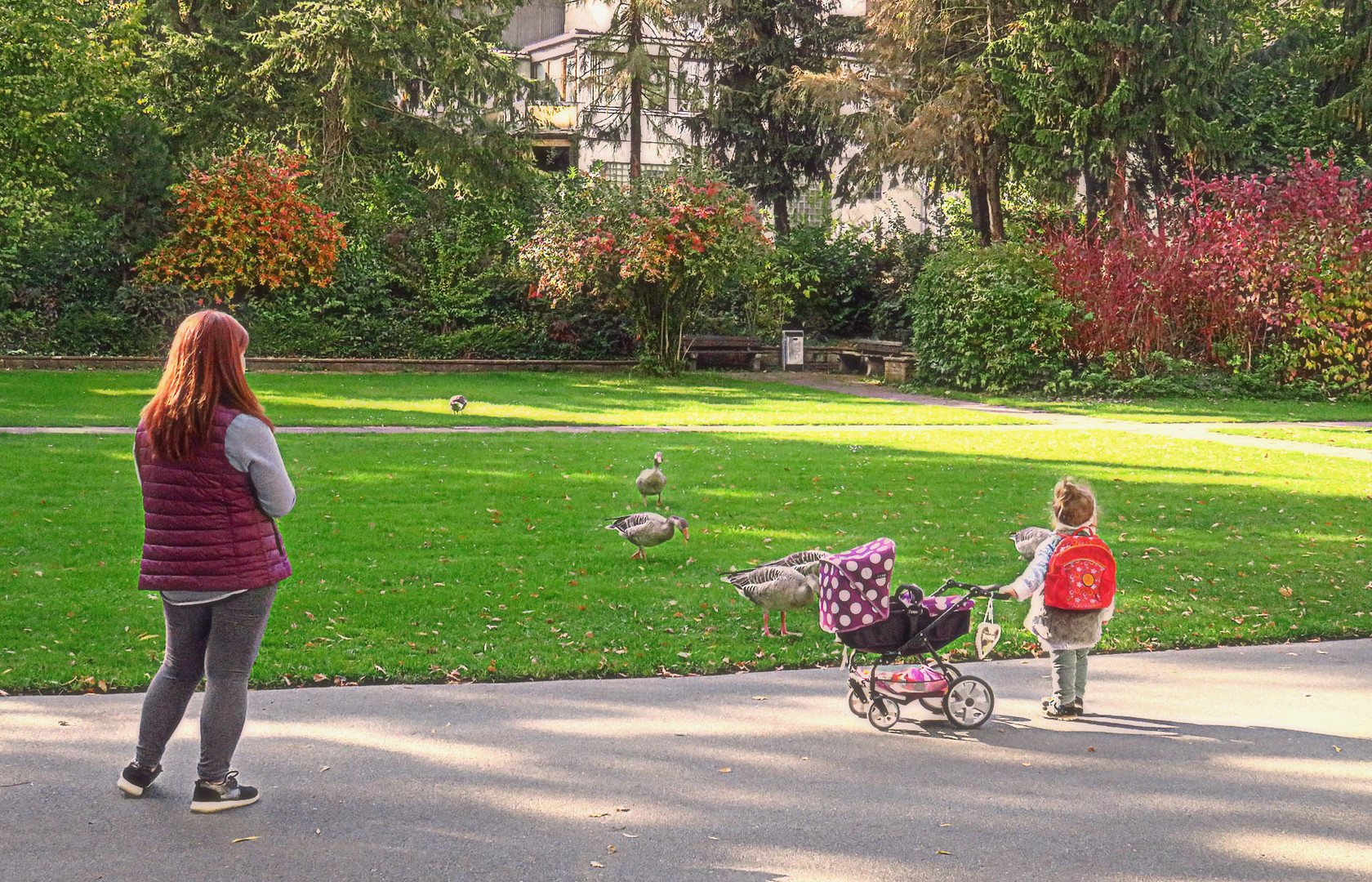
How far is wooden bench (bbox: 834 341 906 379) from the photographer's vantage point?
2890 cm

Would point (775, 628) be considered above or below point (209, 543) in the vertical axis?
below

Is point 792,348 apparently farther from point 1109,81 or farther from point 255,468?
point 255,468

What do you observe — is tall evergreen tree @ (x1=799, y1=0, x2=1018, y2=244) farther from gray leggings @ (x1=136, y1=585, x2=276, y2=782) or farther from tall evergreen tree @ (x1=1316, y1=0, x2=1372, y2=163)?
gray leggings @ (x1=136, y1=585, x2=276, y2=782)

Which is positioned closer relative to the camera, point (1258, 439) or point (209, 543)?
point (209, 543)

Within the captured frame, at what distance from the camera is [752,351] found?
2983 centimetres

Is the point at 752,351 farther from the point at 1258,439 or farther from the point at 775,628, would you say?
the point at 775,628

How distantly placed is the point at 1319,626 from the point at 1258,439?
10.3m

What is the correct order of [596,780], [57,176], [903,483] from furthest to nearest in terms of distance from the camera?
[57,176], [903,483], [596,780]

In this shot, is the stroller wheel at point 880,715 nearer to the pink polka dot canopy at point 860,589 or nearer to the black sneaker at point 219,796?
the pink polka dot canopy at point 860,589

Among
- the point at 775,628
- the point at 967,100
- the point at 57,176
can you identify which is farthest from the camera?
the point at 967,100

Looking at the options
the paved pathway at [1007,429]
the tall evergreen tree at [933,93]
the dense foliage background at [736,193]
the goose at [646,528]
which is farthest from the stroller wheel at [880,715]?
the tall evergreen tree at [933,93]

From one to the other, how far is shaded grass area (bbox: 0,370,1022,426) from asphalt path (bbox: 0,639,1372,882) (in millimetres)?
11743

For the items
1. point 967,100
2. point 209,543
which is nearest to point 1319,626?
point 209,543

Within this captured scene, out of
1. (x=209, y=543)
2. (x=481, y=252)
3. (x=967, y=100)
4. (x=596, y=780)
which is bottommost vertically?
(x=596, y=780)
